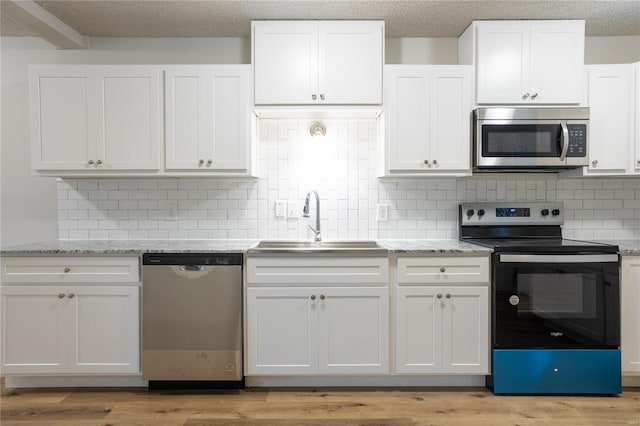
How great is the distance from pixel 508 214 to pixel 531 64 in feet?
3.29

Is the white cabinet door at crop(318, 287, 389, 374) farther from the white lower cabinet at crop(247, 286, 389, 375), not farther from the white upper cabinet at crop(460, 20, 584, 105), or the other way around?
the white upper cabinet at crop(460, 20, 584, 105)

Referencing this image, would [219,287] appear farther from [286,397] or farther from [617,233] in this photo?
[617,233]

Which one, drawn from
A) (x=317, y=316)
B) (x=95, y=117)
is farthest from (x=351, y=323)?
(x=95, y=117)

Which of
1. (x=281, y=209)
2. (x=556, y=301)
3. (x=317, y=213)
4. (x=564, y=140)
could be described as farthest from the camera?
(x=281, y=209)

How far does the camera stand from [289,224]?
3.04 metres

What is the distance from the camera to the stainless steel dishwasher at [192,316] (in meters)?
2.45

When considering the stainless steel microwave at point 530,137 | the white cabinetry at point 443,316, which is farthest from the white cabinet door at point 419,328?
the stainless steel microwave at point 530,137

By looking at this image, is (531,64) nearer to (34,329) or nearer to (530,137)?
(530,137)

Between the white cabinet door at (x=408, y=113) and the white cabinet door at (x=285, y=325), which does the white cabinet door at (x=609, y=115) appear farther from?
the white cabinet door at (x=285, y=325)

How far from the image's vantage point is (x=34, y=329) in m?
2.48

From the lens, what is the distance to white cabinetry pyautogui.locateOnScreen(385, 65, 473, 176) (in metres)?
2.67

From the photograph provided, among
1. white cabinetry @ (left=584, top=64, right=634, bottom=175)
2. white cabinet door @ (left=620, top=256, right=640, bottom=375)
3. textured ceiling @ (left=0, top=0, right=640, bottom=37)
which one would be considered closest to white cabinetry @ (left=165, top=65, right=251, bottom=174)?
textured ceiling @ (left=0, top=0, right=640, bottom=37)

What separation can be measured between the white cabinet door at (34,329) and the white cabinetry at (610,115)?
3.45 metres

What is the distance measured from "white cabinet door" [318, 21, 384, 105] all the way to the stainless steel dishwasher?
1.24 metres
